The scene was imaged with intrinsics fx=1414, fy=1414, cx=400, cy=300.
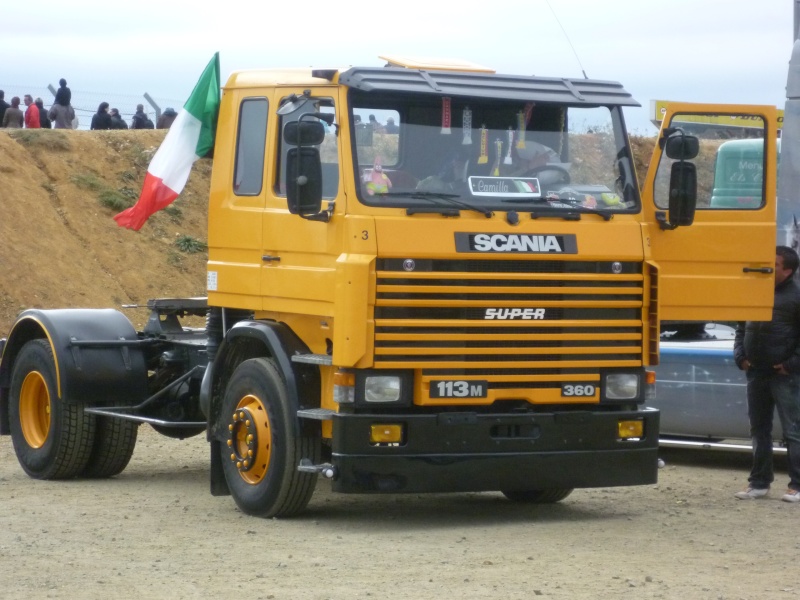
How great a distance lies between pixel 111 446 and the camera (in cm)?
1175

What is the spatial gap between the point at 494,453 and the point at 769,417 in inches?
102

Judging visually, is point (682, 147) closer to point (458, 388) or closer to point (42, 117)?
point (458, 388)

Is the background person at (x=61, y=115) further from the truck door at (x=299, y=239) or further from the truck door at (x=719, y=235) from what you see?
the truck door at (x=719, y=235)

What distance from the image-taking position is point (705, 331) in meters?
12.8

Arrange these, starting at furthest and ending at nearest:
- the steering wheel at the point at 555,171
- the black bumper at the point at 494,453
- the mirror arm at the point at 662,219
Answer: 1. the mirror arm at the point at 662,219
2. the steering wheel at the point at 555,171
3. the black bumper at the point at 494,453

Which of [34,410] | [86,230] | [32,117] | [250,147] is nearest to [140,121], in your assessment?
[32,117]

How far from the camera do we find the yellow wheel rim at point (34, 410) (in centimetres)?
1212

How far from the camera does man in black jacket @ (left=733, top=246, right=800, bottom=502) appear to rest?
33.5ft

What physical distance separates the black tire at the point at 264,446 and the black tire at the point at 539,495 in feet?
6.22

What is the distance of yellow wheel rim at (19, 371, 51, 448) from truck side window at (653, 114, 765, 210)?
5.71 m

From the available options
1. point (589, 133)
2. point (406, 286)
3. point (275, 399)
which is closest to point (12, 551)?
point (275, 399)

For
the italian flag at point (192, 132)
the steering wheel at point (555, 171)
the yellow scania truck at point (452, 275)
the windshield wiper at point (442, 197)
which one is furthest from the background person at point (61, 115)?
the windshield wiper at point (442, 197)

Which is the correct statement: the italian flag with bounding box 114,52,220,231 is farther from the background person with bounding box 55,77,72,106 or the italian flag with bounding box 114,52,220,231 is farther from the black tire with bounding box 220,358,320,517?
the background person with bounding box 55,77,72,106

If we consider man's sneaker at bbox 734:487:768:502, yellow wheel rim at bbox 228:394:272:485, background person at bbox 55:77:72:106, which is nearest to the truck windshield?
yellow wheel rim at bbox 228:394:272:485
